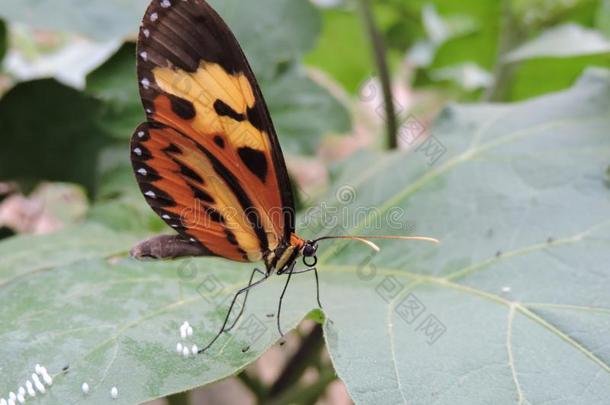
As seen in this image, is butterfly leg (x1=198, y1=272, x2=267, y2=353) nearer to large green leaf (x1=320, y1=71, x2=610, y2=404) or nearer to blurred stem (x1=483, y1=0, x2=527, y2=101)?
large green leaf (x1=320, y1=71, x2=610, y2=404)

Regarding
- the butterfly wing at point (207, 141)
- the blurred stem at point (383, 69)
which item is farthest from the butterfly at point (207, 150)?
the blurred stem at point (383, 69)

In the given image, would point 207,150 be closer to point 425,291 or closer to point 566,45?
point 425,291

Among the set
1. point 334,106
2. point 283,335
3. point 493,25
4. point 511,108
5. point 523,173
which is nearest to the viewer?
point 283,335

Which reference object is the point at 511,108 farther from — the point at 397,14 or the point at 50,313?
the point at 50,313

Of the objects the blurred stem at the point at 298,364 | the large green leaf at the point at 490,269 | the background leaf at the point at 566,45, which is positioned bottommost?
the blurred stem at the point at 298,364

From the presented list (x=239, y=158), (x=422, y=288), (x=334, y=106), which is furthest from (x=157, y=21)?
(x=334, y=106)

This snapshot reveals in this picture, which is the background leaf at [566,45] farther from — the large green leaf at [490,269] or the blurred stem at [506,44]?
the blurred stem at [506,44]

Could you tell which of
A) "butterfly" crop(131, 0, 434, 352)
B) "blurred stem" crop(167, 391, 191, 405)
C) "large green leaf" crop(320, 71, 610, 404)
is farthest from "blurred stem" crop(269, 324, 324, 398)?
"butterfly" crop(131, 0, 434, 352)
